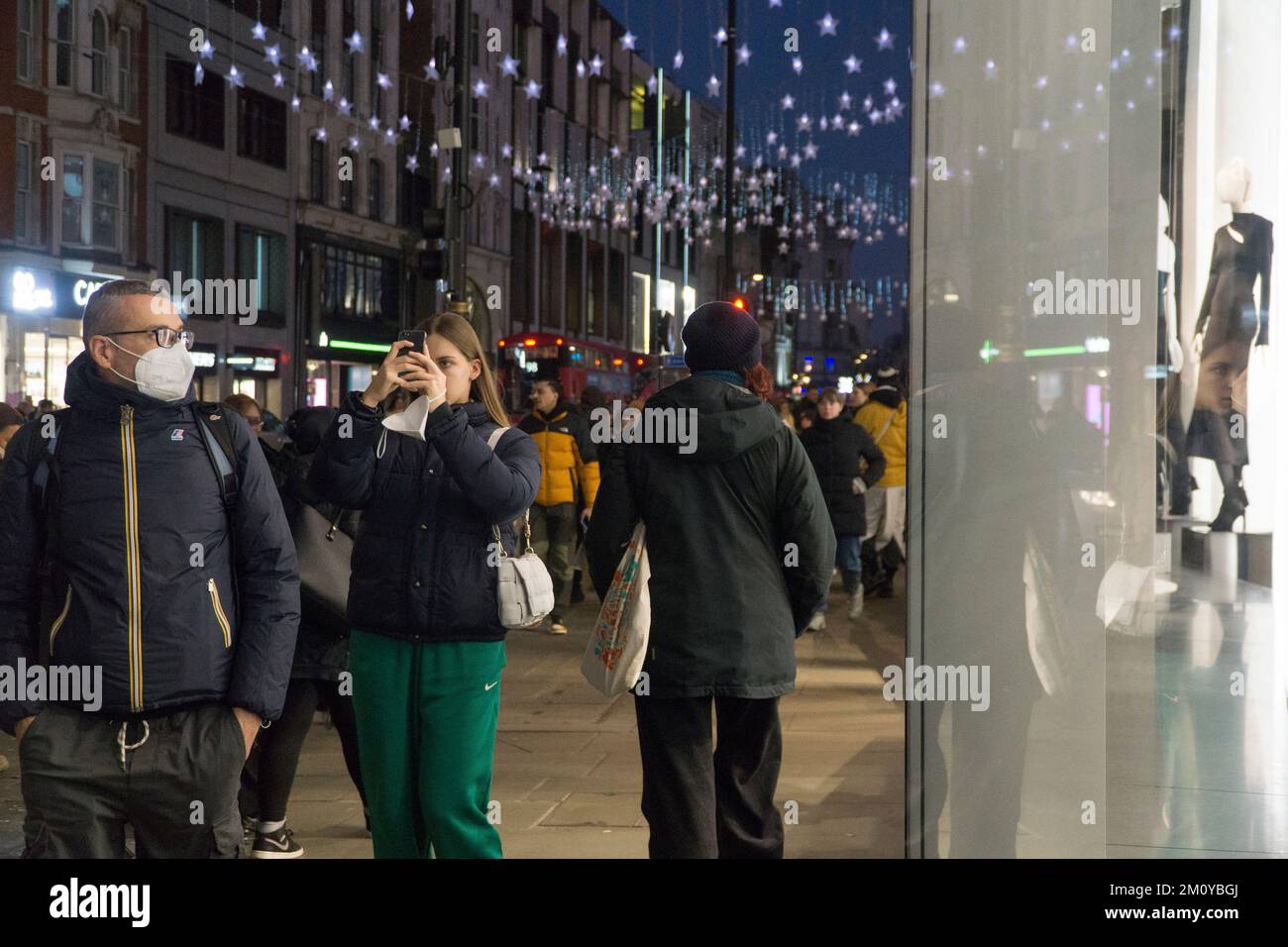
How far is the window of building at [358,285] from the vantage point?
1523 inches

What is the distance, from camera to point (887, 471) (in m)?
13.1

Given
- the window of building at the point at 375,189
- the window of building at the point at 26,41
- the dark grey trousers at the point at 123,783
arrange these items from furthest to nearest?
the window of building at the point at 375,189, the window of building at the point at 26,41, the dark grey trousers at the point at 123,783

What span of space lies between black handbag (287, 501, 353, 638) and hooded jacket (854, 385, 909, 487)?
7789mm

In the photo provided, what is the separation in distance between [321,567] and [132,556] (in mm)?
2218

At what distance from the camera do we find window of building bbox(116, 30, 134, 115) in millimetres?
29344

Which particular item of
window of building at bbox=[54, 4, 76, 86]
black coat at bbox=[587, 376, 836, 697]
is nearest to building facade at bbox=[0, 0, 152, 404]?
window of building at bbox=[54, 4, 76, 86]

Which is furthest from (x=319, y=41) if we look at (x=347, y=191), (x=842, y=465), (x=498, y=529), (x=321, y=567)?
(x=498, y=529)

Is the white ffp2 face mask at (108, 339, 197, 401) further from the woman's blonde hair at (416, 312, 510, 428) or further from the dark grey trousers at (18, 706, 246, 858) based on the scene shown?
the woman's blonde hair at (416, 312, 510, 428)

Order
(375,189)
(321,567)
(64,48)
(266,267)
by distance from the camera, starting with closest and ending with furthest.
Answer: (321,567)
(64,48)
(266,267)
(375,189)

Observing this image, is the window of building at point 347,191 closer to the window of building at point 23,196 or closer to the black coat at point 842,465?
the window of building at point 23,196

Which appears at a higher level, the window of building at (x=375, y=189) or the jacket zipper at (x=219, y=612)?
the window of building at (x=375, y=189)

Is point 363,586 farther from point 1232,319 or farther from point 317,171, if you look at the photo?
point 317,171

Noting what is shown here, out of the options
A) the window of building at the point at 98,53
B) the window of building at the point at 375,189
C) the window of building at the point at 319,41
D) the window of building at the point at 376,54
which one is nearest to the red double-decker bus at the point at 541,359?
the window of building at the point at 375,189

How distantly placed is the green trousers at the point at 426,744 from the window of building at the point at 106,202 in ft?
88.7
